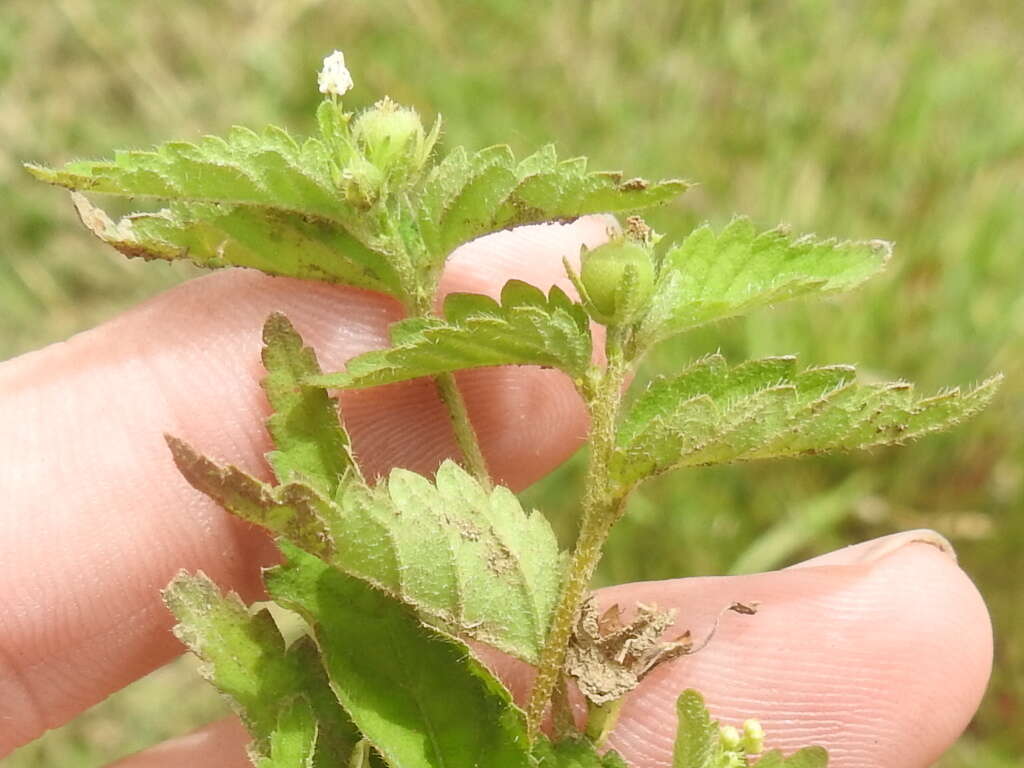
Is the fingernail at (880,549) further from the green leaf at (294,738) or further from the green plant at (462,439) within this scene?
the green leaf at (294,738)

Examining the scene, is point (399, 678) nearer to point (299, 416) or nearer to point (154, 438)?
point (299, 416)

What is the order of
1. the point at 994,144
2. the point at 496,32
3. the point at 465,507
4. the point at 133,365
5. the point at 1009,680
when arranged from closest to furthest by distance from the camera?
the point at 465,507
the point at 133,365
the point at 1009,680
the point at 994,144
the point at 496,32

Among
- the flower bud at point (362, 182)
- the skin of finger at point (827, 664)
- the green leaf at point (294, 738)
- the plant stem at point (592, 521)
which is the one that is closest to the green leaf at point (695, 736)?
the plant stem at point (592, 521)

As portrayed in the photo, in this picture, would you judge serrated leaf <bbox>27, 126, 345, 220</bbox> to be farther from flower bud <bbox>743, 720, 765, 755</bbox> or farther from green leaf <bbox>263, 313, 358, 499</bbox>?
flower bud <bbox>743, 720, 765, 755</bbox>

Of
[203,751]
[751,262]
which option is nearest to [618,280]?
[751,262]

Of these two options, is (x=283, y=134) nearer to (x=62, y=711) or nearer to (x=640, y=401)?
(x=640, y=401)

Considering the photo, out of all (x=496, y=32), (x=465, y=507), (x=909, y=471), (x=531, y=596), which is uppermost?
(x=496, y=32)

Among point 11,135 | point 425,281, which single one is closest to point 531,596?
point 425,281
